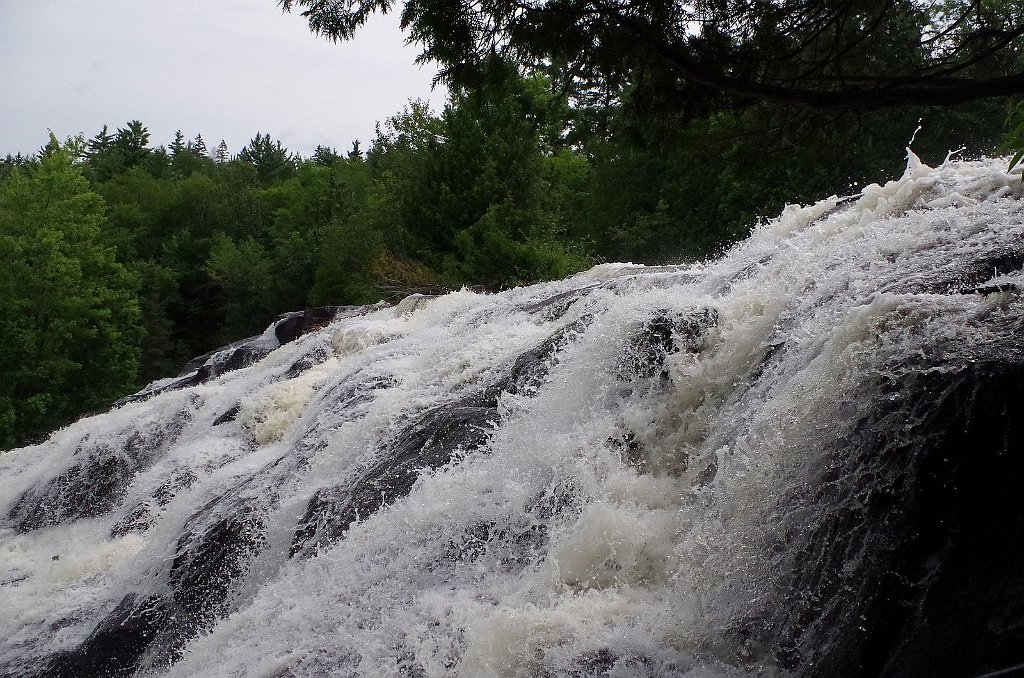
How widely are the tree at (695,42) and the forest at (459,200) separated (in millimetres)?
15

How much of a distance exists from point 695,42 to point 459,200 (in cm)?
2003

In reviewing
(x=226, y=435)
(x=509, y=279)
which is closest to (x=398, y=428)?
(x=226, y=435)

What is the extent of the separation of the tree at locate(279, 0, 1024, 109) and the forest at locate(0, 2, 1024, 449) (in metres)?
0.02

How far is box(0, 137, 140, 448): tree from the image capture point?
21781mm

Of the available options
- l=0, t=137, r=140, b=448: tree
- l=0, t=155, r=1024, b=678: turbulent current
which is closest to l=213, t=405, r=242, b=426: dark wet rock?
l=0, t=155, r=1024, b=678: turbulent current

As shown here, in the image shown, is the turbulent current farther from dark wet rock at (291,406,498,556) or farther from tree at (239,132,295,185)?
tree at (239,132,295,185)

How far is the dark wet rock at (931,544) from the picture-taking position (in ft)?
9.99

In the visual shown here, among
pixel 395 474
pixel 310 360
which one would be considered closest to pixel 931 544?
pixel 395 474

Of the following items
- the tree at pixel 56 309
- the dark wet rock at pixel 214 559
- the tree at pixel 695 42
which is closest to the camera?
the tree at pixel 695 42

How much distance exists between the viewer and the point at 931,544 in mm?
3150

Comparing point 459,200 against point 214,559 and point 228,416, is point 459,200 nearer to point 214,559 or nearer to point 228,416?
point 228,416

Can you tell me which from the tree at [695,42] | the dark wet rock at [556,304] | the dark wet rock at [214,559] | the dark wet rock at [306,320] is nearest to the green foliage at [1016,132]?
the tree at [695,42]

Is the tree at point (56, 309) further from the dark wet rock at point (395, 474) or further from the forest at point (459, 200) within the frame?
the dark wet rock at point (395, 474)

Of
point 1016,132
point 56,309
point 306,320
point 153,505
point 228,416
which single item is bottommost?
point 153,505
